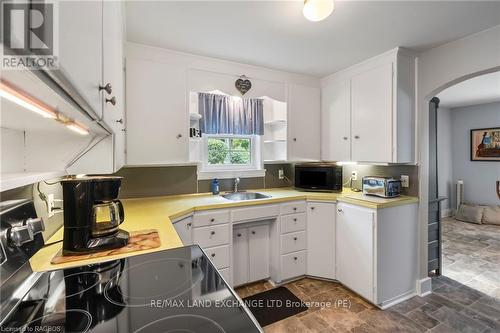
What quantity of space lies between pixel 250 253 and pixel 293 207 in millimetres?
656

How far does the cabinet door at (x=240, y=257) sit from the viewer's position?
239 centimetres

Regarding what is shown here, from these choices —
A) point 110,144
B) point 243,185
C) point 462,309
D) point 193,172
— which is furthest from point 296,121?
point 462,309

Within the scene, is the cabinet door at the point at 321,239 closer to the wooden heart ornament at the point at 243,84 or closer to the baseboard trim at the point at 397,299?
the baseboard trim at the point at 397,299

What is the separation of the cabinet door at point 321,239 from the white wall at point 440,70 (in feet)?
2.81

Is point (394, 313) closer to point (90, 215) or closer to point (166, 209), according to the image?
point (166, 209)

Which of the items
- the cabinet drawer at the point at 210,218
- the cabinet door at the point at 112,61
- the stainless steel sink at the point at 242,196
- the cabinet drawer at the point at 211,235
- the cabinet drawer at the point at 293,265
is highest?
the cabinet door at the point at 112,61

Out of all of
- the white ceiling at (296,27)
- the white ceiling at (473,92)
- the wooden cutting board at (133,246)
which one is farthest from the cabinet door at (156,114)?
the white ceiling at (473,92)

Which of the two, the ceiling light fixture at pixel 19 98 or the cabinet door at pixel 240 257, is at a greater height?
the ceiling light fixture at pixel 19 98

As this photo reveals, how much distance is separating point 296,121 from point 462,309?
2396 millimetres

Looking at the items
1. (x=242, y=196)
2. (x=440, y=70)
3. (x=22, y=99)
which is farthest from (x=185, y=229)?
(x=440, y=70)

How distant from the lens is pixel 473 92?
3.90 m

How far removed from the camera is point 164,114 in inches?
87.4

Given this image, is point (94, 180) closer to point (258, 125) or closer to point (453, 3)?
point (258, 125)

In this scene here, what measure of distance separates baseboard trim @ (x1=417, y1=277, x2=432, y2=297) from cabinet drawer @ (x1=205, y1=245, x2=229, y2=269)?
6.26 feet
